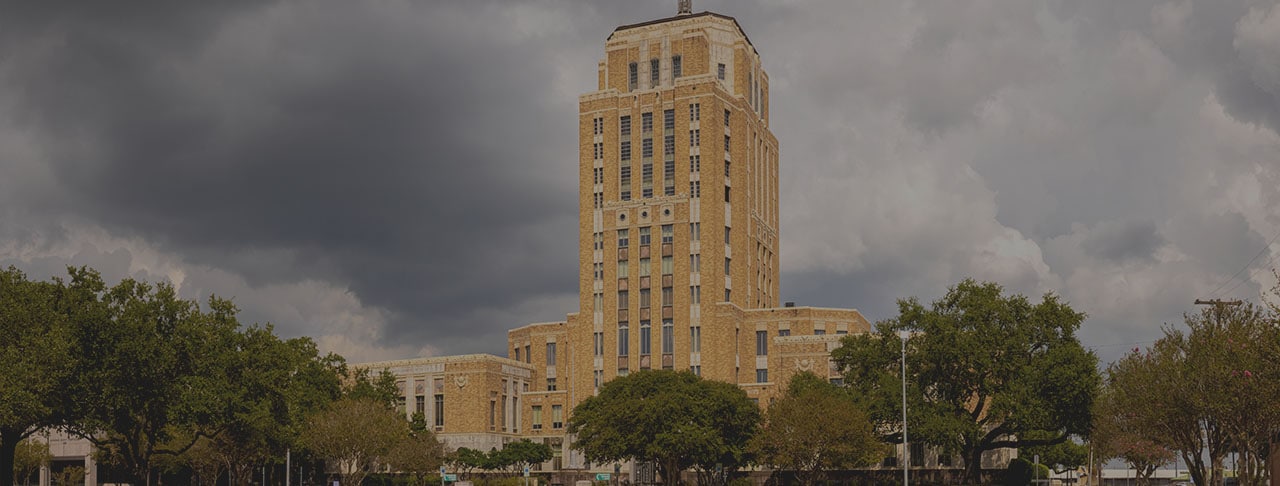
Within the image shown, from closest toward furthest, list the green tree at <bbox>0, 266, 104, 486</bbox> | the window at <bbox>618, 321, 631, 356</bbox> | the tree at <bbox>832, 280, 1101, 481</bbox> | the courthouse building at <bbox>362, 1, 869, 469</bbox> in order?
the green tree at <bbox>0, 266, 104, 486</bbox>
the tree at <bbox>832, 280, 1101, 481</bbox>
the courthouse building at <bbox>362, 1, 869, 469</bbox>
the window at <bbox>618, 321, 631, 356</bbox>

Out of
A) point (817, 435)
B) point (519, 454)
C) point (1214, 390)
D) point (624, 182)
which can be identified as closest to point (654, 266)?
point (624, 182)

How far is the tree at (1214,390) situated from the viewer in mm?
42031

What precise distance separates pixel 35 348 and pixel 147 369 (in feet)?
19.3

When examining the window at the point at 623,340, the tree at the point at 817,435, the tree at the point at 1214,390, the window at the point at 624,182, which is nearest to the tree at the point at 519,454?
the window at the point at 623,340

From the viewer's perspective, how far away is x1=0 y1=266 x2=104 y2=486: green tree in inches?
2306

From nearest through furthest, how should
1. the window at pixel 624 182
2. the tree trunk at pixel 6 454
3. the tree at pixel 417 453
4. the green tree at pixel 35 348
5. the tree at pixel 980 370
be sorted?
the green tree at pixel 35 348 < the tree trunk at pixel 6 454 < the tree at pixel 980 370 < the tree at pixel 417 453 < the window at pixel 624 182

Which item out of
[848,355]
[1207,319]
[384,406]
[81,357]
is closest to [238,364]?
[81,357]

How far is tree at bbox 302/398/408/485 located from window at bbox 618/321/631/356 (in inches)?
1590

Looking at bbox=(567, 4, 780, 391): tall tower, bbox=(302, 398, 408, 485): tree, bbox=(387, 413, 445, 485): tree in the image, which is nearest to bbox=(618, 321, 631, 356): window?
bbox=(567, 4, 780, 391): tall tower

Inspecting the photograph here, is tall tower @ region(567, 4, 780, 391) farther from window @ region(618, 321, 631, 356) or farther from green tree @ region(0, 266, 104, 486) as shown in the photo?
green tree @ region(0, 266, 104, 486)

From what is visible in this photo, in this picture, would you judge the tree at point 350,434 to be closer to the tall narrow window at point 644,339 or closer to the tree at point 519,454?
the tree at point 519,454

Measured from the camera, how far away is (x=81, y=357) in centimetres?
6216

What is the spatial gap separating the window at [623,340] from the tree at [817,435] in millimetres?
38562

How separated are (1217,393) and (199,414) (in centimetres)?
5100
